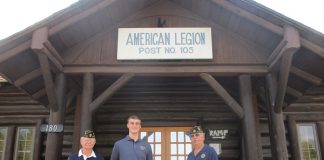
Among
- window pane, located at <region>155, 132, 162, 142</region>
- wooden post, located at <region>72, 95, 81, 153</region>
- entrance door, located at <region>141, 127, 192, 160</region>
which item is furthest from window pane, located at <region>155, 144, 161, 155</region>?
wooden post, located at <region>72, 95, 81, 153</region>

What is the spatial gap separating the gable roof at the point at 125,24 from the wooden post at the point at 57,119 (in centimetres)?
29

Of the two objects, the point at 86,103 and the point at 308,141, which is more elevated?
the point at 86,103

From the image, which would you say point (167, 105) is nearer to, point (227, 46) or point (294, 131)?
point (227, 46)

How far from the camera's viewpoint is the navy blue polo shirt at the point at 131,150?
5.04 m

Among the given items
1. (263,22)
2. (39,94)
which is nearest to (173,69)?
(263,22)

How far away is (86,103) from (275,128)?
3.74 m

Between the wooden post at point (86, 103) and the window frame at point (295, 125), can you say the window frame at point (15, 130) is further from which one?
the window frame at point (295, 125)

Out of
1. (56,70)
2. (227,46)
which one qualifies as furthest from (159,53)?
(56,70)

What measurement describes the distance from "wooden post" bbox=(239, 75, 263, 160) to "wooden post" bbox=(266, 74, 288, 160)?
0.36 meters

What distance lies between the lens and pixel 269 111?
24.3 ft

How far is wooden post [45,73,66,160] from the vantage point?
6.77 meters

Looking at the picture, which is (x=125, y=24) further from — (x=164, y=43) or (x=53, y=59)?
(x=53, y=59)

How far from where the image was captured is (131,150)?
5.05m

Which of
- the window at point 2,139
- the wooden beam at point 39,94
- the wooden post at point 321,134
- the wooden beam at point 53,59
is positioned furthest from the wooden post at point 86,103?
the wooden post at point 321,134
